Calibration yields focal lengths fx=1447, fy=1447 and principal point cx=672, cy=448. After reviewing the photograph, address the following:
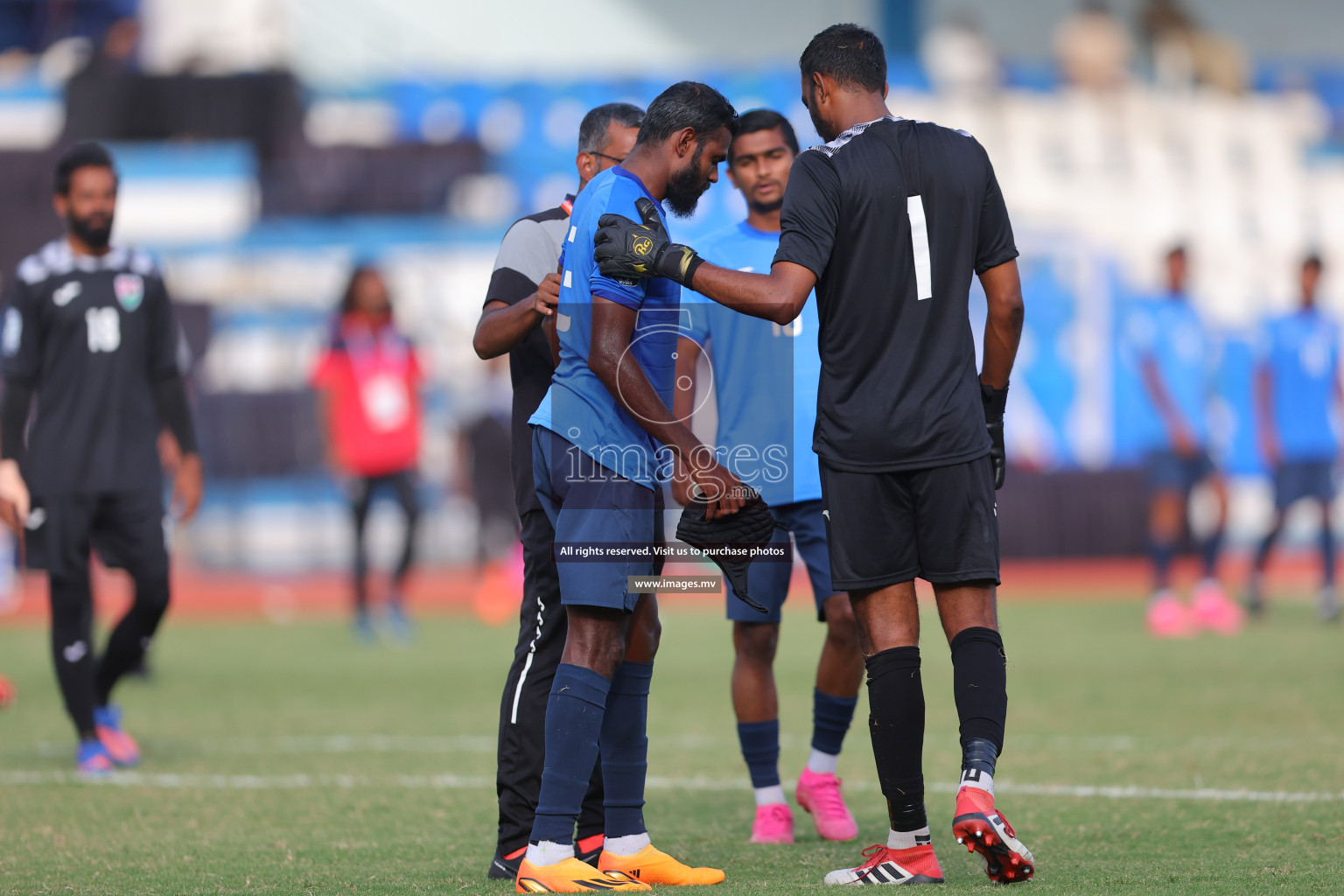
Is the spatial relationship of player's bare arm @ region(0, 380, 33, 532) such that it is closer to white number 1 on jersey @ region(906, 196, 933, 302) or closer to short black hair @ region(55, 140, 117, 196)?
short black hair @ region(55, 140, 117, 196)

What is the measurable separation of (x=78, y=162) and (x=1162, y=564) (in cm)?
818

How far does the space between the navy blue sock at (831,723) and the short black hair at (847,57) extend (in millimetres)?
2107

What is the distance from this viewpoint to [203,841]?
15.5ft

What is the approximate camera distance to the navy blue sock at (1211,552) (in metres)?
10.8

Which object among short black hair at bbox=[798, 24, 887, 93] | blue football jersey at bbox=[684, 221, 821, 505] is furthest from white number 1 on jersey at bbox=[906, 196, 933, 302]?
blue football jersey at bbox=[684, 221, 821, 505]

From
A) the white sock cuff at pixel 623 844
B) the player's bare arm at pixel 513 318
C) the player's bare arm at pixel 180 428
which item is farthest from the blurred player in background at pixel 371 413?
the white sock cuff at pixel 623 844

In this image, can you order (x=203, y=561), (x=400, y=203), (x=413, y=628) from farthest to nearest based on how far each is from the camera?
(x=400, y=203) < (x=203, y=561) < (x=413, y=628)

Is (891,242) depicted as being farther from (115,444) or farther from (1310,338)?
(1310,338)

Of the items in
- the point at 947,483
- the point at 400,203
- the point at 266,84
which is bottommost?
the point at 947,483

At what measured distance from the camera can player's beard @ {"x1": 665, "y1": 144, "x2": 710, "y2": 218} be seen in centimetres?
401

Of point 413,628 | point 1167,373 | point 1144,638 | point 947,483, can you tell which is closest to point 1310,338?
point 1167,373

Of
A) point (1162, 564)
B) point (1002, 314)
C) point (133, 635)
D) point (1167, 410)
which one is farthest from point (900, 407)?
point (1162, 564)

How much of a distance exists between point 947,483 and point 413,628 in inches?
348

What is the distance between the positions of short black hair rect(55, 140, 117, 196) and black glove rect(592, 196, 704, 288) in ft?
10.9
